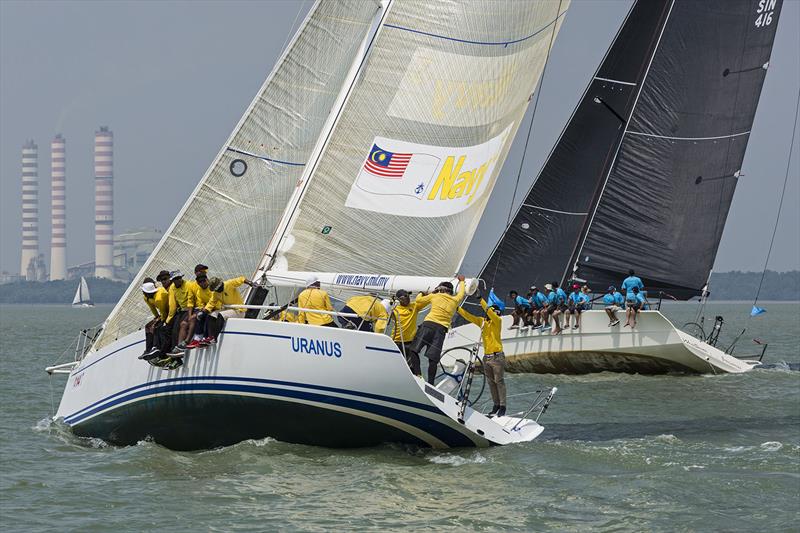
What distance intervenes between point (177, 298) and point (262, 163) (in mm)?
2086

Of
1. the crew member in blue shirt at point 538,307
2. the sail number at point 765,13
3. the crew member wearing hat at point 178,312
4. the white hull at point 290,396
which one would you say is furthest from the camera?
the sail number at point 765,13

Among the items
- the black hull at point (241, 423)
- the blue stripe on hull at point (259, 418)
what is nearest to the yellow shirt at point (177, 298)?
the blue stripe on hull at point (259, 418)

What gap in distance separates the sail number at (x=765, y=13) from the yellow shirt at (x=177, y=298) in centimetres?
1869

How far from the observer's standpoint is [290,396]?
1254 centimetres

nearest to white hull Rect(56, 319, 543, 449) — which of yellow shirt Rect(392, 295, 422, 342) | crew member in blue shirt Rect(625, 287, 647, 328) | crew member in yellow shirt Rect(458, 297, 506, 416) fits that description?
crew member in yellow shirt Rect(458, 297, 506, 416)

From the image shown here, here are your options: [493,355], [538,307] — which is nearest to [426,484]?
[493,355]

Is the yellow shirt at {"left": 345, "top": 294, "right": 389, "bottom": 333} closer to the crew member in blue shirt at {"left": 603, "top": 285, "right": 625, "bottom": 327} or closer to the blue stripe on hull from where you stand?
the blue stripe on hull

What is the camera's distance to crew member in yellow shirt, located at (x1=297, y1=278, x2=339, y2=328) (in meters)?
13.2

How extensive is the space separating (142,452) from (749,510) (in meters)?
6.24

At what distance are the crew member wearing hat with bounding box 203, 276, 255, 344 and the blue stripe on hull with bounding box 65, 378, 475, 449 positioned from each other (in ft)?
1.85

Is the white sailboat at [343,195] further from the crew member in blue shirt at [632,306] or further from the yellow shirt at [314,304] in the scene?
the crew member in blue shirt at [632,306]

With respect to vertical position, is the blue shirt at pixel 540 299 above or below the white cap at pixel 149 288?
above

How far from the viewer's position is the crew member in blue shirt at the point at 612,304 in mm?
24203

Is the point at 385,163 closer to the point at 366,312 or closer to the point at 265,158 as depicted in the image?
the point at 265,158
